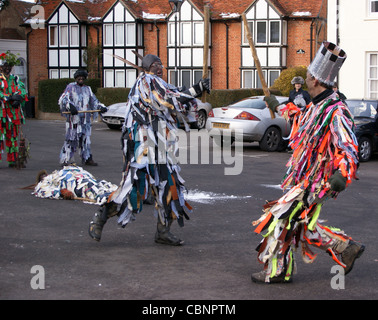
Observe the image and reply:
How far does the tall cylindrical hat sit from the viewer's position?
224 inches

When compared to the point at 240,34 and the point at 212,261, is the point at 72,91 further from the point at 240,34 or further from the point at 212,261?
the point at 240,34

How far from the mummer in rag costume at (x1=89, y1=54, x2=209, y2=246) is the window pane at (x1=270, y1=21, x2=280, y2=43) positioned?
32.2 meters

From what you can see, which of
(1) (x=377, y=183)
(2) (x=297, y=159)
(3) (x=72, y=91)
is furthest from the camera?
(3) (x=72, y=91)

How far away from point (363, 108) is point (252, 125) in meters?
2.80

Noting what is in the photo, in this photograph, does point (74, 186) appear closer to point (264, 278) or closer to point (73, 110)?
point (73, 110)

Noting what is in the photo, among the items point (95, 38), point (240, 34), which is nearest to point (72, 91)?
point (240, 34)

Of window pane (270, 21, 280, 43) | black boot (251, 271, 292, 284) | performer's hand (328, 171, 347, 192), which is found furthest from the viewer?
window pane (270, 21, 280, 43)

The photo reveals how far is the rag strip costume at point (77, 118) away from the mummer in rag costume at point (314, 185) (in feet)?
26.8

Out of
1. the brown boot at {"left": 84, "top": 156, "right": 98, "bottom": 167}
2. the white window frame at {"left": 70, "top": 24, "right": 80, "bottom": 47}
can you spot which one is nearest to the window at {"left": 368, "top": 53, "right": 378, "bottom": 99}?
the brown boot at {"left": 84, "top": 156, "right": 98, "bottom": 167}

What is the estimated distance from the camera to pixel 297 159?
5.84 metres

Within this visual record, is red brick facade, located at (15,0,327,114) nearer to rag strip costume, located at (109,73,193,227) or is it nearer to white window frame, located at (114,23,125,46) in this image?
white window frame, located at (114,23,125,46)

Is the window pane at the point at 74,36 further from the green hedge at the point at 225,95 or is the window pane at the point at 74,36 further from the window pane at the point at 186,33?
the green hedge at the point at 225,95

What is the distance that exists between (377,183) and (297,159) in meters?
6.83
